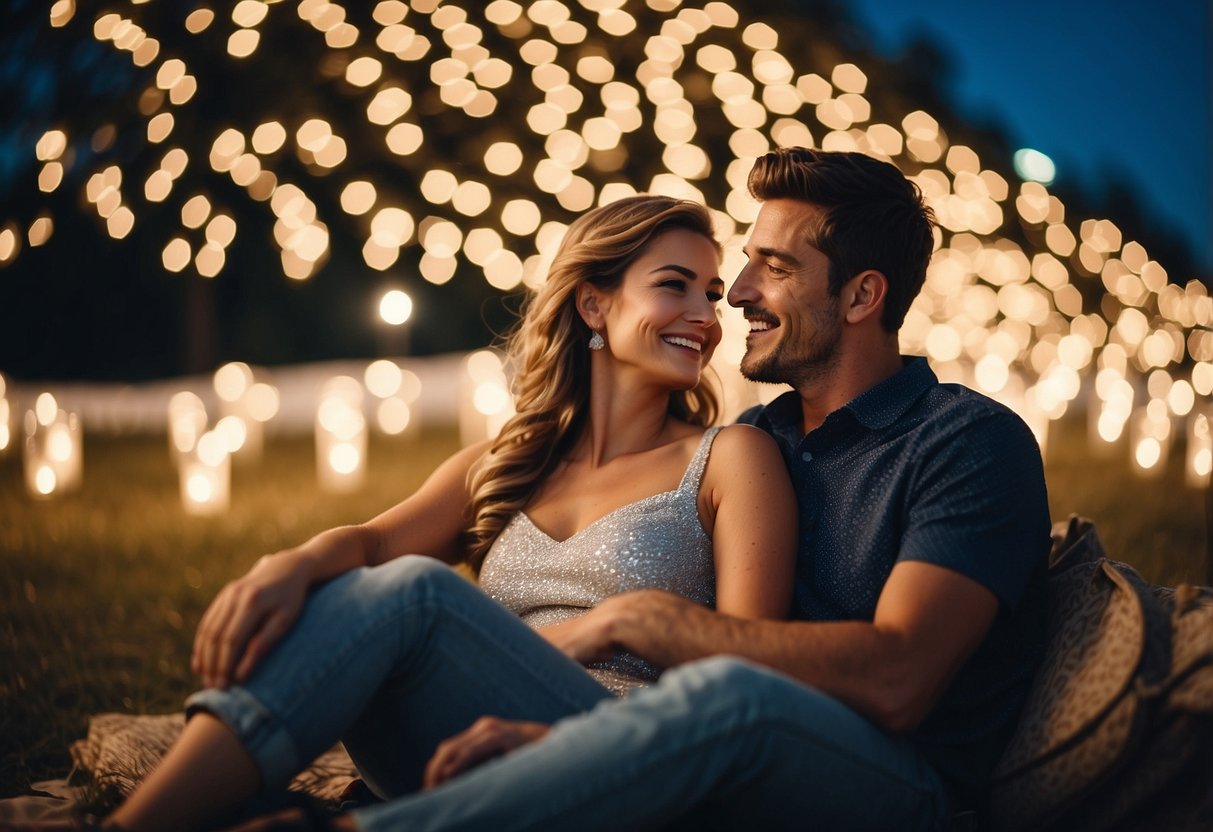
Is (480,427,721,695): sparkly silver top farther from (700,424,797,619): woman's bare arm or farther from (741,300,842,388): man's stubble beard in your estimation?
(741,300,842,388): man's stubble beard

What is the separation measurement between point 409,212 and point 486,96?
87 centimetres

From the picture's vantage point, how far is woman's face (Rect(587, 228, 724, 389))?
3004 millimetres

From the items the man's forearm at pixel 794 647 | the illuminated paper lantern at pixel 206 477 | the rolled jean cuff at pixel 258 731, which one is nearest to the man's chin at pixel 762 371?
the man's forearm at pixel 794 647

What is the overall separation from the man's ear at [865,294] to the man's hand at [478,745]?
4.63 feet

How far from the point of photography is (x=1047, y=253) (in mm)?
10672

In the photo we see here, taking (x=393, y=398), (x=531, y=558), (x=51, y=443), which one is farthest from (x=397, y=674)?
(x=393, y=398)

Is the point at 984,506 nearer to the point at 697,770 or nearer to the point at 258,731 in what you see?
the point at 697,770

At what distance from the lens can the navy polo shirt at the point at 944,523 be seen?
2250mm

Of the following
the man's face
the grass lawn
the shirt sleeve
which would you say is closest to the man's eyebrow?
the man's face

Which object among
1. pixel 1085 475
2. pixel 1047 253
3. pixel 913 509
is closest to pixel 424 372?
pixel 1047 253

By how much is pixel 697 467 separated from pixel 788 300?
53 cm

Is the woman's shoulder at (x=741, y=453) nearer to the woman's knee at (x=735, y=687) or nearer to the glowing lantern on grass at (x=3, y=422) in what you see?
the woman's knee at (x=735, y=687)

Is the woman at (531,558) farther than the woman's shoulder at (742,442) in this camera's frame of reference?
No

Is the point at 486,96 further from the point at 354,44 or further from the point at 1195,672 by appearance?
the point at 1195,672
